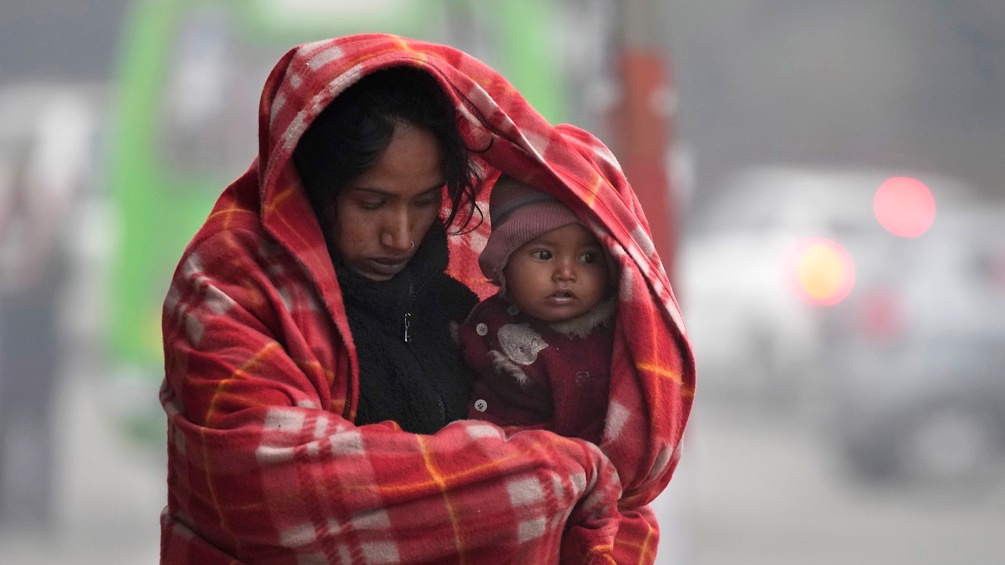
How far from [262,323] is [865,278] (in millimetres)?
4922

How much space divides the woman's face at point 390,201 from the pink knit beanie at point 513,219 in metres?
0.08

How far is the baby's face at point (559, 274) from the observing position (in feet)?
4.30

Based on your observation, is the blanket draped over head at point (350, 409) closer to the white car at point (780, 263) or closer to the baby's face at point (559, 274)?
the baby's face at point (559, 274)

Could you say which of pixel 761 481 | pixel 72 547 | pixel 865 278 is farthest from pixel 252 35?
pixel 761 481

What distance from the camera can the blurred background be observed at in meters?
4.26

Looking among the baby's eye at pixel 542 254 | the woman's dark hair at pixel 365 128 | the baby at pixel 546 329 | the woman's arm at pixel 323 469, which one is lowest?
the woman's arm at pixel 323 469

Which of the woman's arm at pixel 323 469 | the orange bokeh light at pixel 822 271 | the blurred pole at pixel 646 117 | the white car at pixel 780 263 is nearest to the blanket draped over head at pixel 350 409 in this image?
the woman's arm at pixel 323 469

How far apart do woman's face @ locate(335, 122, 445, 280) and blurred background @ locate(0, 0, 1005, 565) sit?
1.64m

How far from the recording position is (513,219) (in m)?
1.35

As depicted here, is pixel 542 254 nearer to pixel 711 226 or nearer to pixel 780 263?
pixel 780 263

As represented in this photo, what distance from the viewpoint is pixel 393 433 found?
123 cm

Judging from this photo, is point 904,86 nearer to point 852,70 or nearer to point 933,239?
point 852,70

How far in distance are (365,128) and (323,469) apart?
37 centimetres

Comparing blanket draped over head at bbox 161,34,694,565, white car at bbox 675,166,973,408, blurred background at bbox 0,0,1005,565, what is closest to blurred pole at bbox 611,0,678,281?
blurred background at bbox 0,0,1005,565
